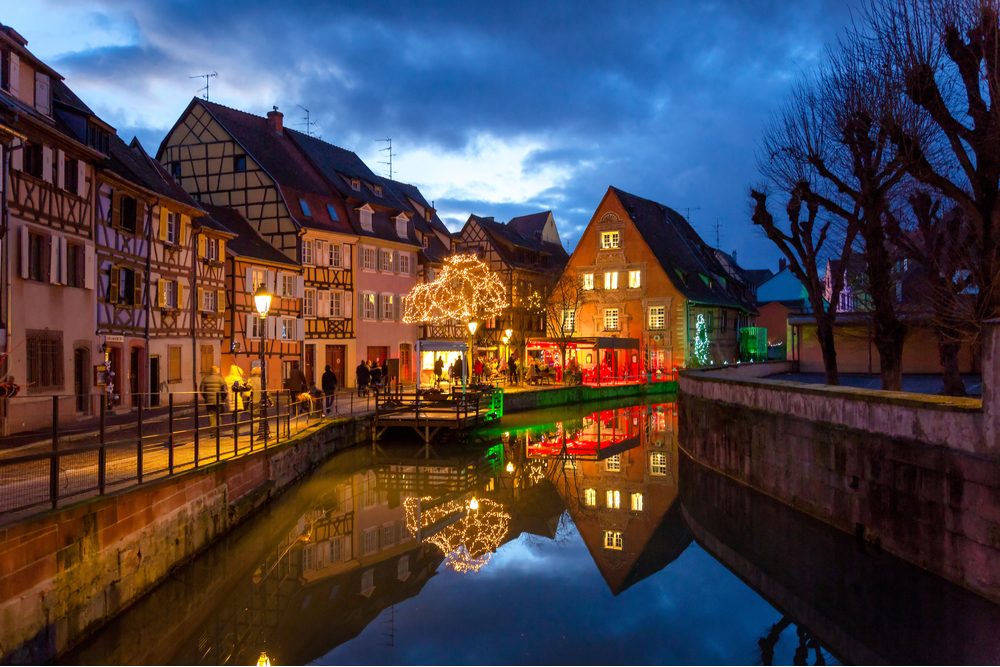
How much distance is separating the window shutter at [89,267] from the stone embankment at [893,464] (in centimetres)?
1678

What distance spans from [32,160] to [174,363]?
11464mm

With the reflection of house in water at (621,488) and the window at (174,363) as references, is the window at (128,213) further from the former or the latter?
the reflection of house in water at (621,488)

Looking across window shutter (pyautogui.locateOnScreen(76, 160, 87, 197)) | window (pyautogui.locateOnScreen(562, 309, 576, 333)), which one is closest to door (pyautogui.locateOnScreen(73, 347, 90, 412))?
window shutter (pyautogui.locateOnScreen(76, 160, 87, 197))

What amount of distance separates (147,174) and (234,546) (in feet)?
61.0

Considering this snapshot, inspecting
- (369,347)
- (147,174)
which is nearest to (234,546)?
(147,174)

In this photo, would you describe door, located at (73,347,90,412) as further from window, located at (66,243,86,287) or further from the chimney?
the chimney

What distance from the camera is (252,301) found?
3456 cm

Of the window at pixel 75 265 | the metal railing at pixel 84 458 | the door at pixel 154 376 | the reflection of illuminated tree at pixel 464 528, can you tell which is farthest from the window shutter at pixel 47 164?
the reflection of illuminated tree at pixel 464 528

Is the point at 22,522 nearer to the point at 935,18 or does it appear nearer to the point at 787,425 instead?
the point at 787,425

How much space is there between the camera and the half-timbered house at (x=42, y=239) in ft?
57.2

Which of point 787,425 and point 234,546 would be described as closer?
point 234,546

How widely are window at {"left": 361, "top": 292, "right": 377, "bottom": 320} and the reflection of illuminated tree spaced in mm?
23322

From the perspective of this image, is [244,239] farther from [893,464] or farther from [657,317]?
[893,464]

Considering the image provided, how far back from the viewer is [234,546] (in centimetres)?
1395
